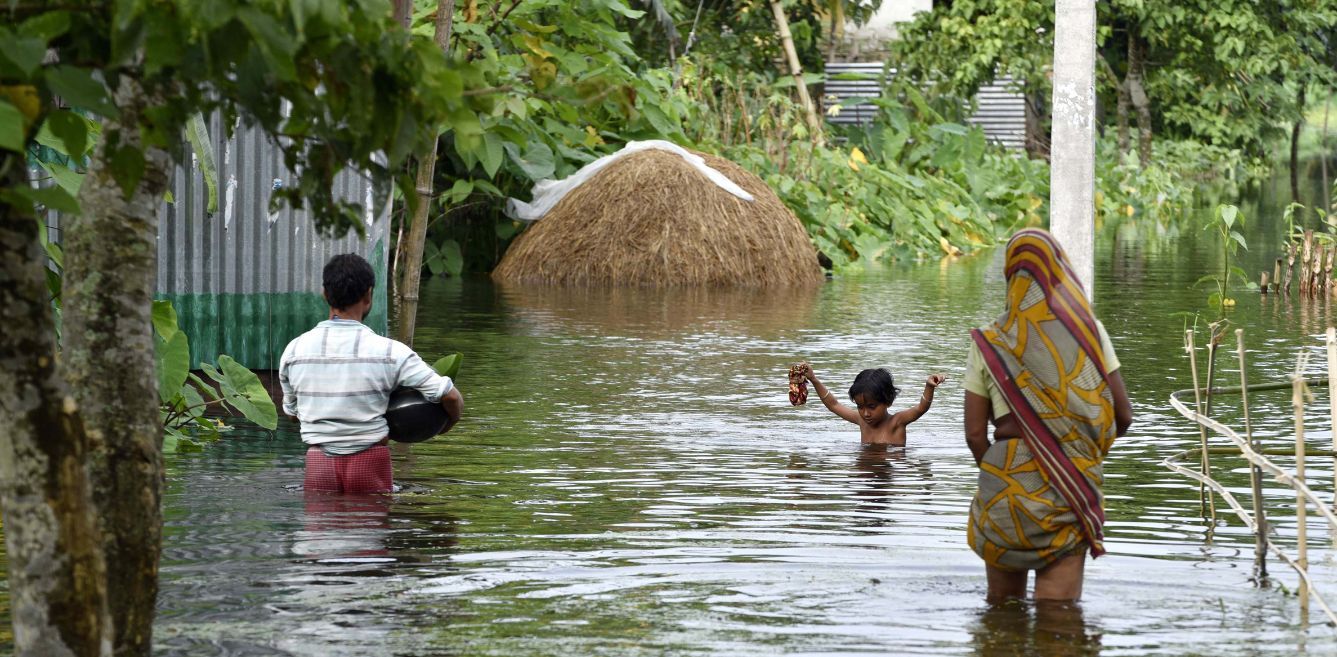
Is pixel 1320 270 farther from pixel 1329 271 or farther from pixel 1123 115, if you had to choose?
pixel 1123 115

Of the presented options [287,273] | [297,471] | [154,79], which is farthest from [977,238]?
[154,79]

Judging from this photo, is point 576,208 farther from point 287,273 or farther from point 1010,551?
point 1010,551

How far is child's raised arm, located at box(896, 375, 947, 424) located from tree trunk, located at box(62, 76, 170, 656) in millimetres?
5481

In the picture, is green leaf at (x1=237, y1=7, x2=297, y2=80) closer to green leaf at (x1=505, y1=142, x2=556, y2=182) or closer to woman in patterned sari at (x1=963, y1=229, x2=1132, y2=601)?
woman in patterned sari at (x1=963, y1=229, x2=1132, y2=601)

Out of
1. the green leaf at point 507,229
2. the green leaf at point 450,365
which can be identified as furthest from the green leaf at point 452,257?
the green leaf at point 450,365

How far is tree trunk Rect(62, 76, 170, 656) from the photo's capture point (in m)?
4.51

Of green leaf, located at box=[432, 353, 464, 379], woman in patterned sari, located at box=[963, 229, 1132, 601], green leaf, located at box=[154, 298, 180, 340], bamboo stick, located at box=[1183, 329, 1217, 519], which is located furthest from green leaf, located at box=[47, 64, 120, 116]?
green leaf, located at box=[432, 353, 464, 379]

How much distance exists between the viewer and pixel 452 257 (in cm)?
2361

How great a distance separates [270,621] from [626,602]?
118 cm

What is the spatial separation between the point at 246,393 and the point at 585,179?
13.6 metres

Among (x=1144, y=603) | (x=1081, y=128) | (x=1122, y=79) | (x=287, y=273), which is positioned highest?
(x=1122, y=79)

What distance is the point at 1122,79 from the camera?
150ft

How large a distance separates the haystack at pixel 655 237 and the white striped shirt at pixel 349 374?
47.0 ft

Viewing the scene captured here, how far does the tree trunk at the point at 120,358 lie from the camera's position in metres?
4.51
